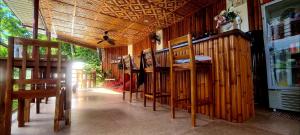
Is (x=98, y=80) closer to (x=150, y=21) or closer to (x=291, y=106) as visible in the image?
(x=150, y=21)

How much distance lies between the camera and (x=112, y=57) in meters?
10.8

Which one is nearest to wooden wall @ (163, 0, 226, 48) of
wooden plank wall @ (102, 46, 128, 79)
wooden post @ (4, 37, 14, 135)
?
wooden post @ (4, 37, 14, 135)

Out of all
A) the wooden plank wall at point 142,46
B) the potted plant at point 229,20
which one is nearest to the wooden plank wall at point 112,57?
the wooden plank wall at point 142,46

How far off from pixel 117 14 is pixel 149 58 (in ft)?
10.6

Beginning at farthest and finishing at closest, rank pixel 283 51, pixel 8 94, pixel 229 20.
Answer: pixel 283 51 < pixel 229 20 < pixel 8 94

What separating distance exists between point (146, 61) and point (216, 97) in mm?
1500

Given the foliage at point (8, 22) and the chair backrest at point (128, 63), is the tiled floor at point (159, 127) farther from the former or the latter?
the foliage at point (8, 22)

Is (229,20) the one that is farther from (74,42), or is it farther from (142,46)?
(74,42)

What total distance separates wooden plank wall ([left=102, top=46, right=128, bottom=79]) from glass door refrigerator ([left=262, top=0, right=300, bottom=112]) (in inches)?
330

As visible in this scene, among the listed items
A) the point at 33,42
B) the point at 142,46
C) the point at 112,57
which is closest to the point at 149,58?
the point at 33,42

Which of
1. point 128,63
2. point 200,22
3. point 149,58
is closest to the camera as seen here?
point 149,58

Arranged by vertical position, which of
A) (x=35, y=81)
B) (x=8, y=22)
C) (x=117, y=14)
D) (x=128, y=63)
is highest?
(x=8, y=22)

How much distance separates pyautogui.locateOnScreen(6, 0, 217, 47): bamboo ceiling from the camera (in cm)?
475

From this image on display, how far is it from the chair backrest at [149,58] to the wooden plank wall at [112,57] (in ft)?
23.5
